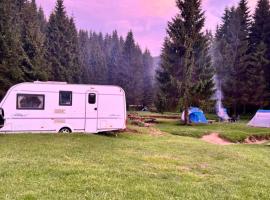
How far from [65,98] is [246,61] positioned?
3386cm

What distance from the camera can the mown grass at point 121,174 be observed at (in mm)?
6535

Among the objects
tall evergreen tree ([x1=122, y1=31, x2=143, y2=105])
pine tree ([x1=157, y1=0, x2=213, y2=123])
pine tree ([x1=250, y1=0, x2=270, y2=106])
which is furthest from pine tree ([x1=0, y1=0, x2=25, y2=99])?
tall evergreen tree ([x1=122, y1=31, x2=143, y2=105])

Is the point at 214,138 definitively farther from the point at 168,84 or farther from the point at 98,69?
the point at 98,69

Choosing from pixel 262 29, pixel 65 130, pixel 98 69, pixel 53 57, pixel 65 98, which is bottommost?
pixel 65 130

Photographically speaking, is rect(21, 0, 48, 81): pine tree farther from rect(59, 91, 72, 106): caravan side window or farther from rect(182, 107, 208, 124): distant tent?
rect(59, 91, 72, 106): caravan side window

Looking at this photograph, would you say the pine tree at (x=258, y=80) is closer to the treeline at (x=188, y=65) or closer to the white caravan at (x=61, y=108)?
the treeline at (x=188, y=65)

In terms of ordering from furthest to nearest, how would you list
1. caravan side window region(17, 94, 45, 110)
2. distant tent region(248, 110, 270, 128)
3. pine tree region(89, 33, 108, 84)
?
pine tree region(89, 33, 108, 84) < distant tent region(248, 110, 270, 128) < caravan side window region(17, 94, 45, 110)

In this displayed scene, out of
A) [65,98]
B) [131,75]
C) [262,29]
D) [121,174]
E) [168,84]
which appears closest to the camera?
[121,174]

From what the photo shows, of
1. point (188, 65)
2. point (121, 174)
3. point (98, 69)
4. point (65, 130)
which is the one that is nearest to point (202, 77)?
point (188, 65)

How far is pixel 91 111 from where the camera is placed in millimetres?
18547

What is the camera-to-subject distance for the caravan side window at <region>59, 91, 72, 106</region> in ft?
59.4

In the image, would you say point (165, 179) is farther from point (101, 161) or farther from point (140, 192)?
point (101, 161)

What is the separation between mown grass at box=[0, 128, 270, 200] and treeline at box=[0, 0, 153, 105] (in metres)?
27.3

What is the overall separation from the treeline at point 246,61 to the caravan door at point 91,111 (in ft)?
103
